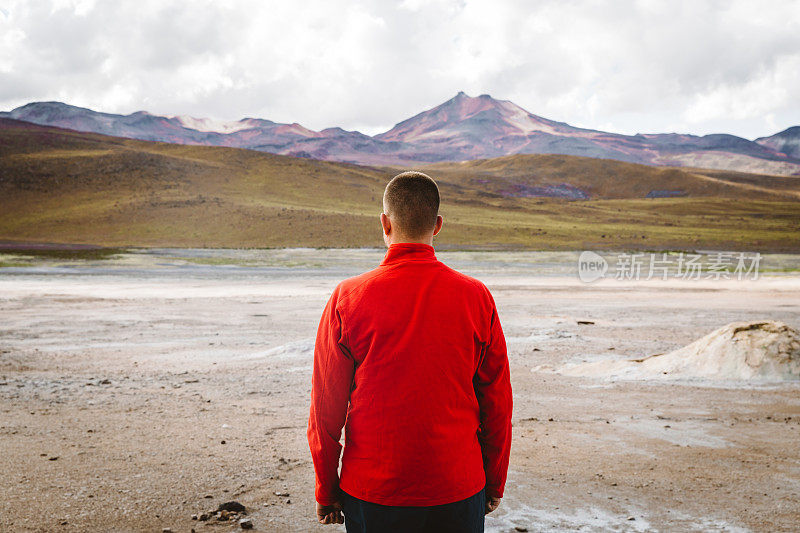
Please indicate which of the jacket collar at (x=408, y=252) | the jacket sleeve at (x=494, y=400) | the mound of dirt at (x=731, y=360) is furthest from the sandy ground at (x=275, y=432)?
the jacket collar at (x=408, y=252)

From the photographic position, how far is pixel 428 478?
8.12 feet

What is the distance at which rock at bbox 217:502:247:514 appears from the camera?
5.09 meters

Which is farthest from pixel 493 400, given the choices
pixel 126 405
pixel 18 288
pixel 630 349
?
pixel 18 288

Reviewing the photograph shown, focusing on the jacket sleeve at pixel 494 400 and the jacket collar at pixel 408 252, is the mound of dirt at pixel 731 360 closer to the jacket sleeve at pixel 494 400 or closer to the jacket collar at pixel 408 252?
the jacket sleeve at pixel 494 400

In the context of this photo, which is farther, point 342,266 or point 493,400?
point 342,266

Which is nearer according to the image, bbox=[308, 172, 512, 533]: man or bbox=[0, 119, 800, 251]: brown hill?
bbox=[308, 172, 512, 533]: man

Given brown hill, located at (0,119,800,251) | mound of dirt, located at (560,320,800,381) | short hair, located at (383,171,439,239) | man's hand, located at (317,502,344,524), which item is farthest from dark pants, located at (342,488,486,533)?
brown hill, located at (0,119,800,251)

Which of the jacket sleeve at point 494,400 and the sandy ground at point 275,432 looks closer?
the jacket sleeve at point 494,400

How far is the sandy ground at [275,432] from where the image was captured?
517cm

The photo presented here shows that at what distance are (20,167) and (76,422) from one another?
91439 millimetres

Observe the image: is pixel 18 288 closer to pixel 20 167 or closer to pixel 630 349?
pixel 630 349

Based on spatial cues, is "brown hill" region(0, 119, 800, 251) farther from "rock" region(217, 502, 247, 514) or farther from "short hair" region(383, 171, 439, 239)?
"short hair" region(383, 171, 439, 239)

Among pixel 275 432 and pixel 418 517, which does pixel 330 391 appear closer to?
pixel 418 517

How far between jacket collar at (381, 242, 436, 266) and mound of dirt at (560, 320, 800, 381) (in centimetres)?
875
